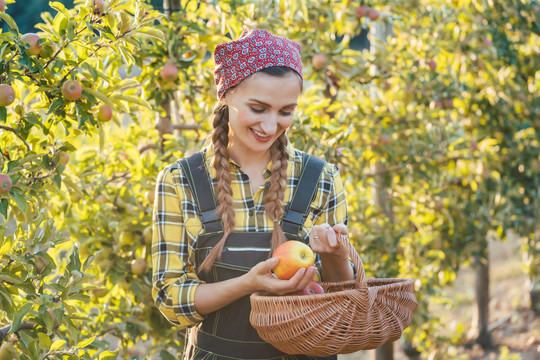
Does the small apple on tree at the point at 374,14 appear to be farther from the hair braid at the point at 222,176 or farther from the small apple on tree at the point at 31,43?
the small apple on tree at the point at 31,43

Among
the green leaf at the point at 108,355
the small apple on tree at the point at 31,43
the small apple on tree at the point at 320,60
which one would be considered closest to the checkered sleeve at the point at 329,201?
the green leaf at the point at 108,355

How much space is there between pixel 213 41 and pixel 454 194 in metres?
1.92

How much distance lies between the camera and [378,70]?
10.8 ft

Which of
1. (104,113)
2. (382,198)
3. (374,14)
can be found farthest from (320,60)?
(104,113)

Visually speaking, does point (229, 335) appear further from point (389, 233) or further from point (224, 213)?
point (389, 233)

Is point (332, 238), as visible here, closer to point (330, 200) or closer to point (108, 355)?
point (330, 200)

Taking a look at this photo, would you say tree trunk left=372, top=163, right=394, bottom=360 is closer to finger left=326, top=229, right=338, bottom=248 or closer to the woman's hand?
the woman's hand

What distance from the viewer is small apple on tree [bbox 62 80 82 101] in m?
1.69

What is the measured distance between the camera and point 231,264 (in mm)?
1469

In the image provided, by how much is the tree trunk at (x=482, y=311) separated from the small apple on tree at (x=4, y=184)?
12.1 feet

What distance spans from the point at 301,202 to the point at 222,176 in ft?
0.67

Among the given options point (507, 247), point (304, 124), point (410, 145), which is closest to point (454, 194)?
point (410, 145)

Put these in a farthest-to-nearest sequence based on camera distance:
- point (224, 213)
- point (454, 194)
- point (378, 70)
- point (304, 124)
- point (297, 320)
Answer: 1. point (454, 194)
2. point (378, 70)
3. point (304, 124)
4. point (224, 213)
5. point (297, 320)

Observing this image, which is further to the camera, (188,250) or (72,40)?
(72,40)
